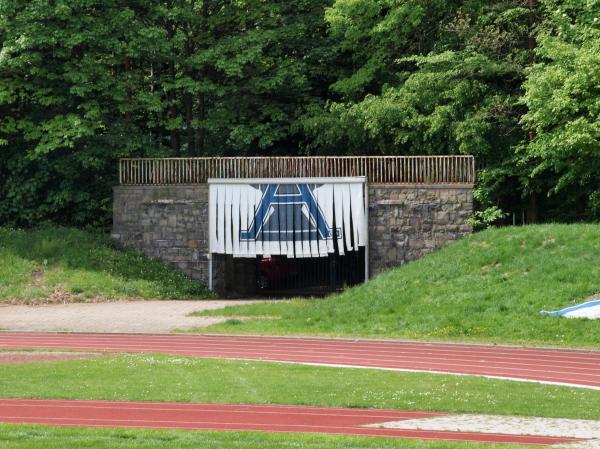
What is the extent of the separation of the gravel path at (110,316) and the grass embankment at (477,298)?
4.70 ft

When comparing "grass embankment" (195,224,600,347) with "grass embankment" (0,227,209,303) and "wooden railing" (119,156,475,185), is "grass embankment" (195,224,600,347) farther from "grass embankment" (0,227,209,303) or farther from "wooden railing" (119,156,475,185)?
"grass embankment" (0,227,209,303)

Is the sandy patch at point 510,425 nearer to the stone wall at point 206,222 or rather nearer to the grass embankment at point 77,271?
the stone wall at point 206,222

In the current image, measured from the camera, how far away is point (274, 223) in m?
44.2

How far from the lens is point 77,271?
42875 millimetres

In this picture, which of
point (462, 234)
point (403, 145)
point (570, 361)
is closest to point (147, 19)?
point (403, 145)

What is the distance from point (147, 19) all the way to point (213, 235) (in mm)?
9627

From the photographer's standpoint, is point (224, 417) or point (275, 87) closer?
point (224, 417)

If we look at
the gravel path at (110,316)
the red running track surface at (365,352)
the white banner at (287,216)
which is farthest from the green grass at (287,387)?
the white banner at (287,216)

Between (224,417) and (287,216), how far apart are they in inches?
1033

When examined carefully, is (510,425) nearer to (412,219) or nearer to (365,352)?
(365,352)

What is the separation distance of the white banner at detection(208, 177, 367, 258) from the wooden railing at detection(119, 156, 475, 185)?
1.78 ft

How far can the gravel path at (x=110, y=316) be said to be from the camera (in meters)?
34.8

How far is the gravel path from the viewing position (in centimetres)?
3481

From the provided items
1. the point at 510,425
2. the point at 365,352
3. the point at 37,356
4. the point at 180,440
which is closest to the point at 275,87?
the point at 365,352
